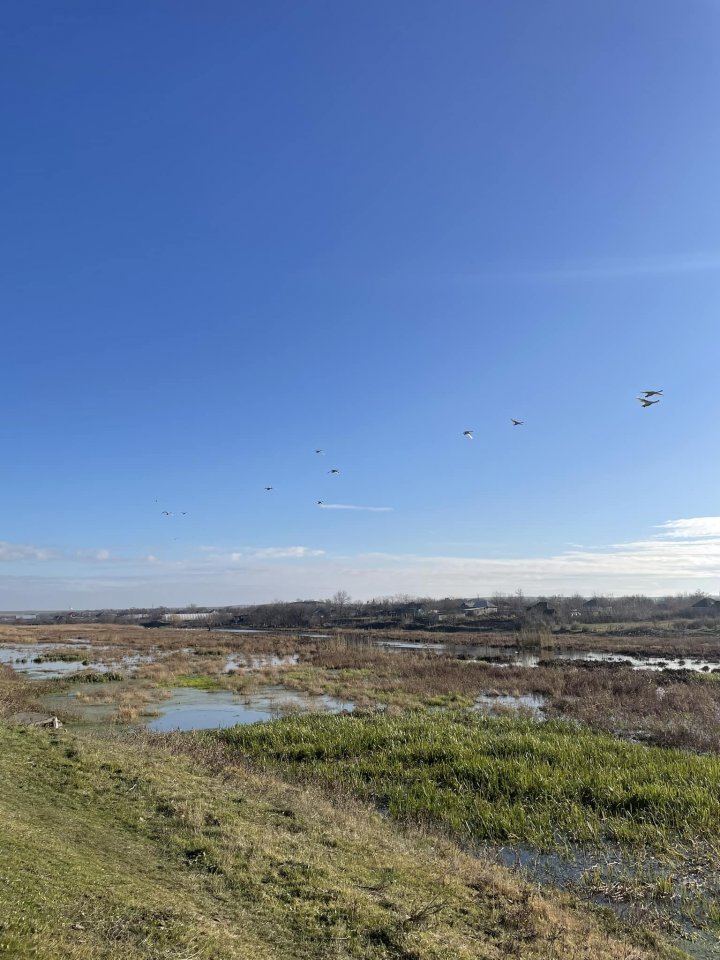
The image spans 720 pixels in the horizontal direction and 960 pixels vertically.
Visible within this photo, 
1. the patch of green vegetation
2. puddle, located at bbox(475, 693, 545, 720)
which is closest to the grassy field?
puddle, located at bbox(475, 693, 545, 720)

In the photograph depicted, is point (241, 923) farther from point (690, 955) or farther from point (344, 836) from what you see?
point (690, 955)

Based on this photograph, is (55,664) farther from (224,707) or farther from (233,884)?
(233,884)

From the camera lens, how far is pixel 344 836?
35.9ft

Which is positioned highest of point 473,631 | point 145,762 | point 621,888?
point 145,762

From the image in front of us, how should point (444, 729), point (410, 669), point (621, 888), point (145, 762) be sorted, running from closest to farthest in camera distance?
point (621, 888), point (145, 762), point (444, 729), point (410, 669)

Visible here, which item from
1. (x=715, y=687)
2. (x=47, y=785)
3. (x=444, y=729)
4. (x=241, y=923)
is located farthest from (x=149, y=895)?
(x=715, y=687)

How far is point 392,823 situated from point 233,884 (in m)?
5.95

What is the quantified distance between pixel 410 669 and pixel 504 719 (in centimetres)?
2208

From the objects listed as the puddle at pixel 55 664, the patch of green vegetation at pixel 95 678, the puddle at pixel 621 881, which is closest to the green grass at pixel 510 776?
the puddle at pixel 621 881

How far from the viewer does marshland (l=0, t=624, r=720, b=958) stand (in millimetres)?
7039

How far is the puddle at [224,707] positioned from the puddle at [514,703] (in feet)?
23.4

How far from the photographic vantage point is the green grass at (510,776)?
13.0 m

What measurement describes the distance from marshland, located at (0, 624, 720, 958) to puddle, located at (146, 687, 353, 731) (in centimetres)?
33

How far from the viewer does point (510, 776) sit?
1591 cm
